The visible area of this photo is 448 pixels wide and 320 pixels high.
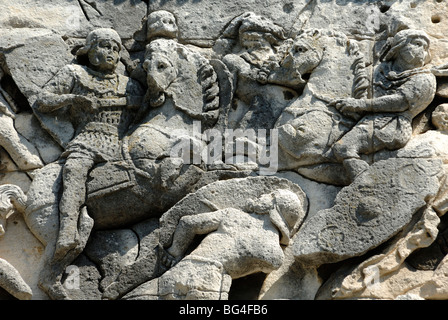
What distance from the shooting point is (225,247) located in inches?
298

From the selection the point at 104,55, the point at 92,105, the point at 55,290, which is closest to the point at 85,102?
the point at 92,105

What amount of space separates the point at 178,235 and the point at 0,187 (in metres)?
1.38

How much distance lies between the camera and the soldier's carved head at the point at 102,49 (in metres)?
8.38

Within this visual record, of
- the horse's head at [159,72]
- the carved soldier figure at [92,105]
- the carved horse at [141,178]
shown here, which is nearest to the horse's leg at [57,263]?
the carved horse at [141,178]

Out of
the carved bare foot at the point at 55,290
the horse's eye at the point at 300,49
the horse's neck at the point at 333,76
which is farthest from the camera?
the horse's eye at the point at 300,49

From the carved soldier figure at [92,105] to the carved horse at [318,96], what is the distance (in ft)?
3.86

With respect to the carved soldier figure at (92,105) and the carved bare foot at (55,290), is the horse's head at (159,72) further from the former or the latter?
the carved bare foot at (55,290)

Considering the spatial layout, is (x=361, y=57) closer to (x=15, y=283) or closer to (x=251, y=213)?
(x=251, y=213)

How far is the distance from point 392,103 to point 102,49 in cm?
224

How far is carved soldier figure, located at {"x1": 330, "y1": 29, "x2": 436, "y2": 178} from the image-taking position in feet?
26.2

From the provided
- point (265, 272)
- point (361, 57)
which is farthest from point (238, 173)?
point (361, 57)

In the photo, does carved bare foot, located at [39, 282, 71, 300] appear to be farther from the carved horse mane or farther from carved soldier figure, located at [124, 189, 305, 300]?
the carved horse mane

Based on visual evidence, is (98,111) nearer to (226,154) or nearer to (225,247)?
(226,154)

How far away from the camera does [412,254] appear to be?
7742mm
